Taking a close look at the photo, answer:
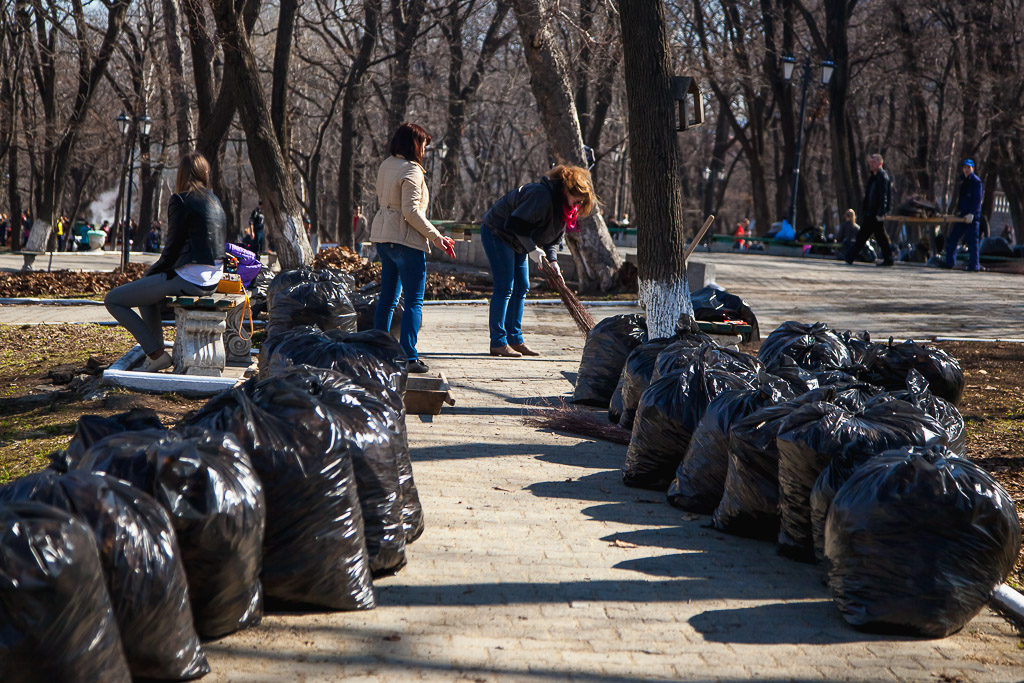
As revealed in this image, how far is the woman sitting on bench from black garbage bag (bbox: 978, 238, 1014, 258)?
19.0m

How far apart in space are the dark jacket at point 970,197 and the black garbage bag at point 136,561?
58.2ft

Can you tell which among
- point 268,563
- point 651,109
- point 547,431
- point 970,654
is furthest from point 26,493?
point 651,109

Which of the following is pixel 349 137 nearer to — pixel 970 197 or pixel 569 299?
pixel 970 197

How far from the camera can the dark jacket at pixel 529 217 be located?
7.85m

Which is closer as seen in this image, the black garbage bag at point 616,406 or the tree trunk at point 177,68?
the black garbage bag at point 616,406

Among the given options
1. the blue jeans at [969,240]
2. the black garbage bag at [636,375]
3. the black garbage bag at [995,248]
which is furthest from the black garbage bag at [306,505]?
the black garbage bag at [995,248]

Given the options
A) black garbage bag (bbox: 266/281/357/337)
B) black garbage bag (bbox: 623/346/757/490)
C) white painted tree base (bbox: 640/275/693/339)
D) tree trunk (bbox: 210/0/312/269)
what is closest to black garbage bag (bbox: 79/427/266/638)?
black garbage bag (bbox: 623/346/757/490)

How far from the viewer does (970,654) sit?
3119 millimetres

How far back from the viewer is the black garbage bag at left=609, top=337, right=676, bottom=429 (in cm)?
613

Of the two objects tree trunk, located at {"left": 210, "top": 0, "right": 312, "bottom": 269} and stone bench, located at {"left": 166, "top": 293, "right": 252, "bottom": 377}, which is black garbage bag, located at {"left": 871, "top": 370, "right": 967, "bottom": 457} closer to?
stone bench, located at {"left": 166, "top": 293, "right": 252, "bottom": 377}

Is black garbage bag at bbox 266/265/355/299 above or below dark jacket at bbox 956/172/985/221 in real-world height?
below

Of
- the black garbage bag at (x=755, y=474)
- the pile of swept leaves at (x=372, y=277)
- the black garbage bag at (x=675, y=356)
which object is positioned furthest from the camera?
the pile of swept leaves at (x=372, y=277)

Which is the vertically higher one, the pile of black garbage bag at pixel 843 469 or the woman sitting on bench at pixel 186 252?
the woman sitting on bench at pixel 186 252

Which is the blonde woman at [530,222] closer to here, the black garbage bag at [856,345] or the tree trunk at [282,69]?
the black garbage bag at [856,345]
